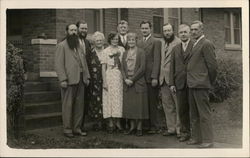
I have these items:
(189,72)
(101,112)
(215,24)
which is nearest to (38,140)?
(101,112)

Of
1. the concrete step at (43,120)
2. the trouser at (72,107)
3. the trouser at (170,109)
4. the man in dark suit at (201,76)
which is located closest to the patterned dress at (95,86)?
the trouser at (72,107)

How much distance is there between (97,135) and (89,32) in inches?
74.9

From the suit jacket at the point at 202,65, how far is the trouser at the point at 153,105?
712mm

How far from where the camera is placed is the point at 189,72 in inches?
182

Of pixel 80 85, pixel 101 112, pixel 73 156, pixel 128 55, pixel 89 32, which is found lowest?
pixel 73 156

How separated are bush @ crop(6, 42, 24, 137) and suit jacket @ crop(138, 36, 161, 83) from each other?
1644mm

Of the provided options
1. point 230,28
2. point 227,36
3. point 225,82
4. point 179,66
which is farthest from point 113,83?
point 230,28

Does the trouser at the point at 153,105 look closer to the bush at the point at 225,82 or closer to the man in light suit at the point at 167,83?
the man in light suit at the point at 167,83

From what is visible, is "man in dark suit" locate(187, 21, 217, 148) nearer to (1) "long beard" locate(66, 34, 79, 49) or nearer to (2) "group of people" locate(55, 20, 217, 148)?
Result: (2) "group of people" locate(55, 20, 217, 148)

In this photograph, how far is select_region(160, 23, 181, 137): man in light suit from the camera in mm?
5012

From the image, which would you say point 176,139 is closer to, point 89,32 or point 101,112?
point 101,112

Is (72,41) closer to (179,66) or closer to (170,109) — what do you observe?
(179,66)

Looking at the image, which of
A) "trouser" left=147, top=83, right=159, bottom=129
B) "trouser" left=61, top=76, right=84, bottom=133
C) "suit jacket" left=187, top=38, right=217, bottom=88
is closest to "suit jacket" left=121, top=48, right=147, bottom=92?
"trouser" left=147, top=83, right=159, bottom=129

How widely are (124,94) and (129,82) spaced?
0.63 ft
